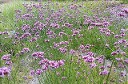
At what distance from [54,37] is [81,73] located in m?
1.68

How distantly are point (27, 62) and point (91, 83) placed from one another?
6.31 ft

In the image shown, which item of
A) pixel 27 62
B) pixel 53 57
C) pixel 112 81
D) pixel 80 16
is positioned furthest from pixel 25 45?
pixel 80 16

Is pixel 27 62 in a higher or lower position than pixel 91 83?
lower

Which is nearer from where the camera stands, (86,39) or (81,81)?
(81,81)

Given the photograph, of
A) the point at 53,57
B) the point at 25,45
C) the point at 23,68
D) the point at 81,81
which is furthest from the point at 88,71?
the point at 25,45

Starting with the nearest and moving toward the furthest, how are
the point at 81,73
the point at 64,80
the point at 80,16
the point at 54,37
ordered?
the point at 64,80 < the point at 81,73 < the point at 54,37 < the point at 80,16

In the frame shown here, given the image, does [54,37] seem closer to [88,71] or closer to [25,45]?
[25,45]

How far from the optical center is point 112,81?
4988 millimetres

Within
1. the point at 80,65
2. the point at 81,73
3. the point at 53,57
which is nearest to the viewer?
the point at 81,73

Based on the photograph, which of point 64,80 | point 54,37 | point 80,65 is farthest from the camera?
point 54,37

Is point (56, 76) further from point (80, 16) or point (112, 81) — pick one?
point (80, 16)

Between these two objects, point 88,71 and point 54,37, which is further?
point 54,37

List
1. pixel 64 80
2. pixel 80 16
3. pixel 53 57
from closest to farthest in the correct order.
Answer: pixel 64 80, pixel 53 57, pixel 80 16

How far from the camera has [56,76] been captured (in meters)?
4.45
